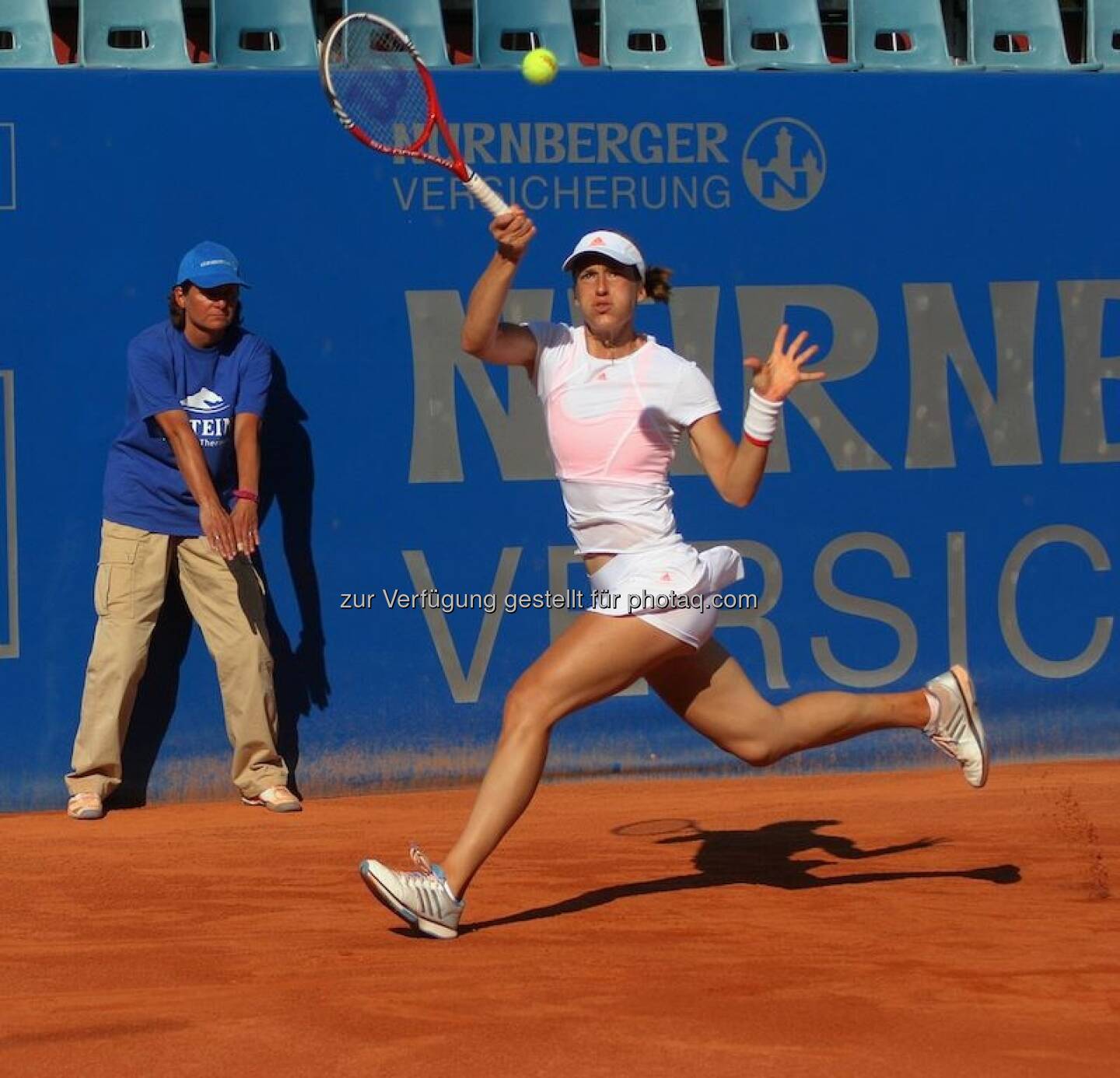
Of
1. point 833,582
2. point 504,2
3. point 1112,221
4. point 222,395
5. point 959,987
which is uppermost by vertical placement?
point 504,2

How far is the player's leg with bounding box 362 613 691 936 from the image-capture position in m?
4.93

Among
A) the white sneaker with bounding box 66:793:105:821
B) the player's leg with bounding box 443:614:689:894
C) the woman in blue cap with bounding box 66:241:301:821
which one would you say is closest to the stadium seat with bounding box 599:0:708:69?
the woman in blue cap with bounding box 66:241:301:821

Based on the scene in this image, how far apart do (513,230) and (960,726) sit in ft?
6.16

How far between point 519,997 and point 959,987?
1.00 metres

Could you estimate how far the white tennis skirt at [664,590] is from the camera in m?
5.02

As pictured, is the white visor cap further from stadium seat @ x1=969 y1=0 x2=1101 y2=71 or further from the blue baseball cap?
stadium seat @ x1=969 y1=0 x2=1101 y2=71

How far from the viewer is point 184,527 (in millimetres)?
6914

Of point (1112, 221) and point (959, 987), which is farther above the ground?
point (1112, 221)

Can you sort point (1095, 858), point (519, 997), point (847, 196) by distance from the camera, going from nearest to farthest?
point (519, 997) < point (1095, 858) < point (847, 196)

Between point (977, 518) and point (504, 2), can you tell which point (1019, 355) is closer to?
point (977, 518)

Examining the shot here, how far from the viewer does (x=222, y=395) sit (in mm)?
6840

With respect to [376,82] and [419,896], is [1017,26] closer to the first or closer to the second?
[376,82]

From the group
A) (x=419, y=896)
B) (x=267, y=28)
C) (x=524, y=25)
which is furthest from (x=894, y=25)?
(x=419, y=896)

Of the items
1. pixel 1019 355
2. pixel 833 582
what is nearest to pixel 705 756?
pixel 833 582
